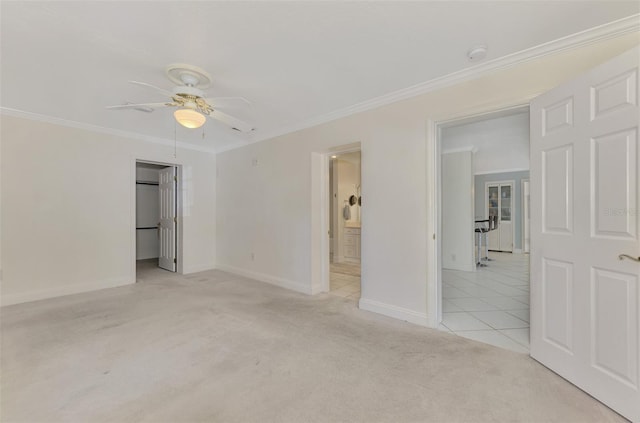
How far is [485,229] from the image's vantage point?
630cm

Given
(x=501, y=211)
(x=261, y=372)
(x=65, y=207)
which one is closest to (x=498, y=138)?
(x=501, y=211)

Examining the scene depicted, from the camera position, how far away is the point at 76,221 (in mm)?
3990

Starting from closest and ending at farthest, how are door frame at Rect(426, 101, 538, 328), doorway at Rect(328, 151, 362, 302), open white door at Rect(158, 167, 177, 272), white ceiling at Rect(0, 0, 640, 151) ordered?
white ceiling at Rect(0, 0, 640, 151)
door frame at Rect(426, 101, 538, 328)
open white door at Rect(158, 167, 177, 272)
doorway at Rect(328, 151, 362, 302)

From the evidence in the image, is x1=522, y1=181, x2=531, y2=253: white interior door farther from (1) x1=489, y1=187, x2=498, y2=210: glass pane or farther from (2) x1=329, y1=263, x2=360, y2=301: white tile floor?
(2) x1=329, y1=263, x2=360, y2=301: white tile floor

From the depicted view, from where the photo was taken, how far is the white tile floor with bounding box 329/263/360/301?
395 cm

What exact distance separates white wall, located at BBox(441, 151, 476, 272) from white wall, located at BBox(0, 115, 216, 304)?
5.57m

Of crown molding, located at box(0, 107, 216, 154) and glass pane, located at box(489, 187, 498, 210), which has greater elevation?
crown molding, located at box(0, 107, 216, 154)

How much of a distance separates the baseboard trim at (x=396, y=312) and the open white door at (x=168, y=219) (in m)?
4.08

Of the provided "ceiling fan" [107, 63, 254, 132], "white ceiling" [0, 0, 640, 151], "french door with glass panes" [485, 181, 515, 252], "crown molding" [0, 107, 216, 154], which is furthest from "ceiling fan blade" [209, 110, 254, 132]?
"french door with glass panes" [485, 181, 515, 252]

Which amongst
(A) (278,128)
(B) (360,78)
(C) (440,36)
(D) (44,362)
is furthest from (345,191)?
(D) (44,362)

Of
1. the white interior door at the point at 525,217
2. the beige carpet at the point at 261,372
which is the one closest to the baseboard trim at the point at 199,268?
the beige carpet at the point at 261,372

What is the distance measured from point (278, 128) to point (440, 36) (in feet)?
9.07

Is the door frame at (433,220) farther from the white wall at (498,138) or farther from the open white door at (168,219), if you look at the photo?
the open white door at (168,219)

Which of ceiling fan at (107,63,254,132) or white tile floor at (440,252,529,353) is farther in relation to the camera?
white tile floor at (440,252,529,353)
